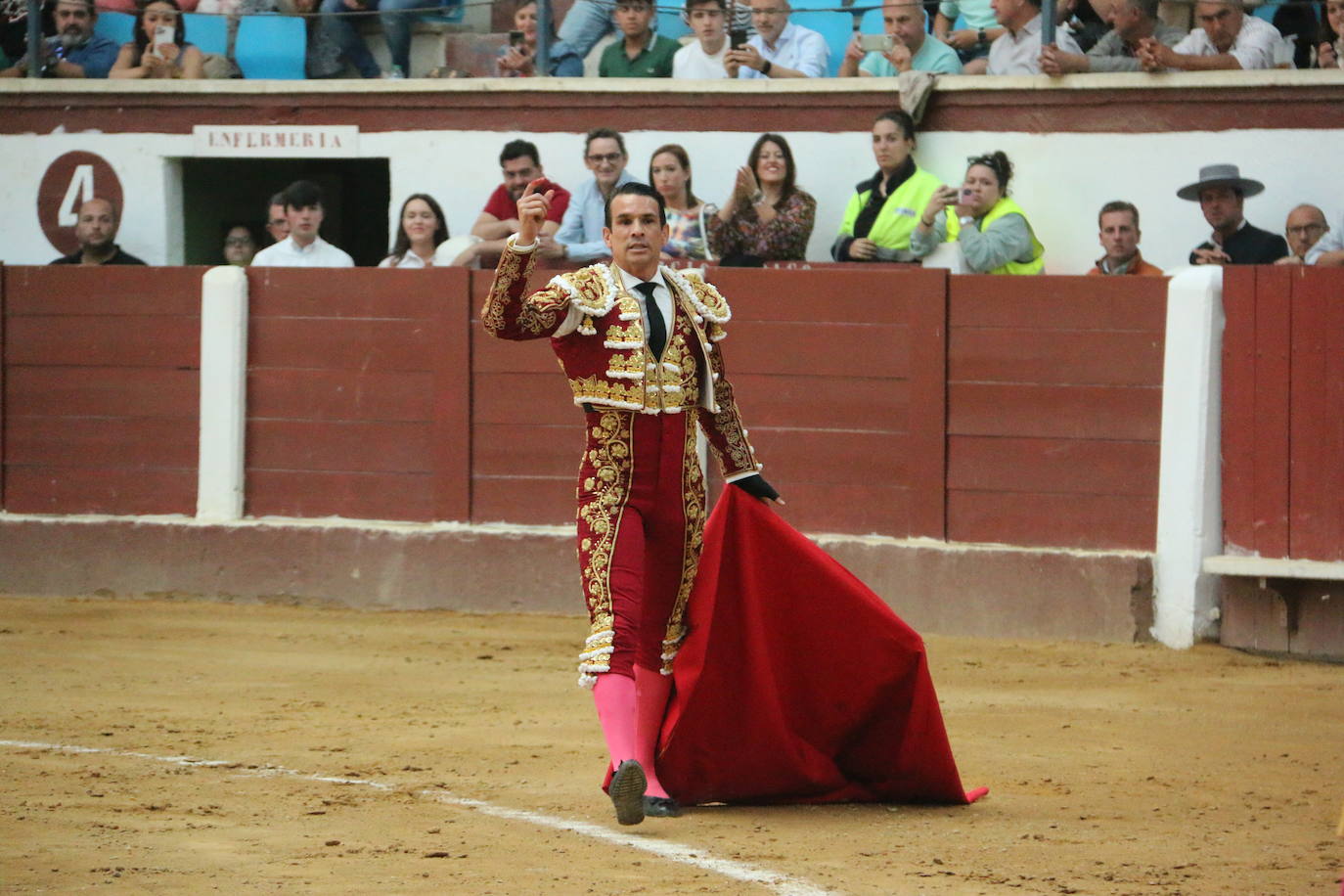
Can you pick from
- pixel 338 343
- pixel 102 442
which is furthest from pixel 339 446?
pixel 102 442

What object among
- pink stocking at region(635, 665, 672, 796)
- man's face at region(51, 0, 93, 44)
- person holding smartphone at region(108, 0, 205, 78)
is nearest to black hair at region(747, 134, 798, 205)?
person holding smartphone at region(108, 0, 205, 78)

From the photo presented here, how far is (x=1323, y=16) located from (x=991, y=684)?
3.24 metres

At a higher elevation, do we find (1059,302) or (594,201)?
(594,201)

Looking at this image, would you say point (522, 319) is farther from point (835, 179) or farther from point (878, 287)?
point (835, 179)

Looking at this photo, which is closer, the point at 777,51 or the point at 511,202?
the point at 511,202

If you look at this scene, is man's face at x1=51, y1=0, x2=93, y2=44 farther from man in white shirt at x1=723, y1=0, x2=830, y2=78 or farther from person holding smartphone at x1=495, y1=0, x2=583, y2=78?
man in white shirt at x1=723, y1=0, x2=830, y2=78

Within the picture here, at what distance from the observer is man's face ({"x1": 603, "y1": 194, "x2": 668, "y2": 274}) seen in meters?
4.26

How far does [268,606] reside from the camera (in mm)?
7809

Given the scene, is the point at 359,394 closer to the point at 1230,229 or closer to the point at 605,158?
the point at 605,158

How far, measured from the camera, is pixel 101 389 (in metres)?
8.23

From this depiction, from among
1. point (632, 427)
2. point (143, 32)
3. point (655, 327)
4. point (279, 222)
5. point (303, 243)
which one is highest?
point (143, 32)

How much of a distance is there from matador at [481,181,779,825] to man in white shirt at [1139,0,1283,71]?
13.1 feet

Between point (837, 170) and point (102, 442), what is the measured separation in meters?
3.31

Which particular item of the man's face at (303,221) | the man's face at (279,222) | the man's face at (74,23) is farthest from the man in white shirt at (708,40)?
the man's face at (74,23)
